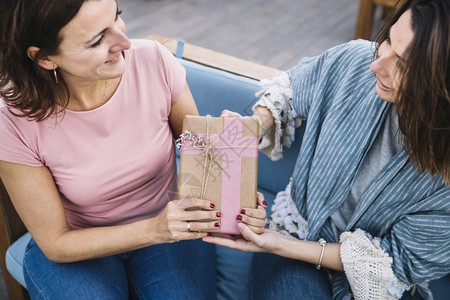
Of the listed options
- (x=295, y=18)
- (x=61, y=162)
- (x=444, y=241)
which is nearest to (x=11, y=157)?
(x=61, y=162)

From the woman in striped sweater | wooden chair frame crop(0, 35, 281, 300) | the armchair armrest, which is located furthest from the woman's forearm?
the armchair armrest

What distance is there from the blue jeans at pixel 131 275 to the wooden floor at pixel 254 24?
8.30 ft

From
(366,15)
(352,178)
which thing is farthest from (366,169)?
(366,15)

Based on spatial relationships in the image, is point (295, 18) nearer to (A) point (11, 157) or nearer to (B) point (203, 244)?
(B) point (203, 244)

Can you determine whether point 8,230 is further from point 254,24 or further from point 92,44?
point 254,24

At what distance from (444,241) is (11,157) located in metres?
1.11

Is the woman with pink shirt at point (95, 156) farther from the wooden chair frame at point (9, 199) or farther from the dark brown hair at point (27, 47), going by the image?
the wooden chair frame at point (9, 199)

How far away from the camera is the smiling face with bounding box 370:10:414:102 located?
3.39ft

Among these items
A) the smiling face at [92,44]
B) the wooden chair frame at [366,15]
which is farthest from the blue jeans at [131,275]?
the wooden chair frame at [366,15]

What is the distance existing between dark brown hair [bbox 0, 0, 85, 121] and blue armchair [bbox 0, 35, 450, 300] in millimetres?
483

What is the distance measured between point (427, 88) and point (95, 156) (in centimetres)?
83

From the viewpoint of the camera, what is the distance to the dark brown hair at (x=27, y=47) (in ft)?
3.25

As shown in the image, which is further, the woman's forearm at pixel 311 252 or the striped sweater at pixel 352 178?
the woman's forearm at pixel 311 252

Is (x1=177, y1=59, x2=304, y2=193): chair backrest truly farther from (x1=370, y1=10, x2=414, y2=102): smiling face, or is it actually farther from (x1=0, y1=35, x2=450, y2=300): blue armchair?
(x1=370, y1=10, x2=414, y2=102): smiling face
